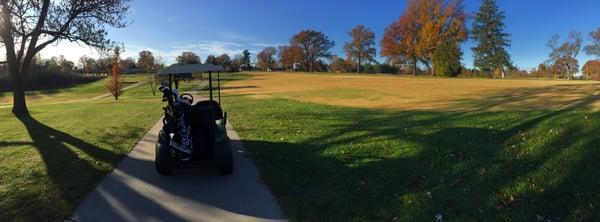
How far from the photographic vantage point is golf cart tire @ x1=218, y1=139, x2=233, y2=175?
19.0ft

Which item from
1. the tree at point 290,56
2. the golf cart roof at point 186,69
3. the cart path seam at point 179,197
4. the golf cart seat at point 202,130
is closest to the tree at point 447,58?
the tree at point 290,56

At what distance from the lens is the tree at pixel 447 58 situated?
59.3 m

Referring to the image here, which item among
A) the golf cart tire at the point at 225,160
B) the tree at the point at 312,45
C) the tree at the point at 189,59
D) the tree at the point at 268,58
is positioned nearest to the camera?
the golf cart tire at the point at 225,160

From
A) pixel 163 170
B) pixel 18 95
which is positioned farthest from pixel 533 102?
pixel 18 95

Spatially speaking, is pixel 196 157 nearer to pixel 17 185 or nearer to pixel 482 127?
pixel 17 185

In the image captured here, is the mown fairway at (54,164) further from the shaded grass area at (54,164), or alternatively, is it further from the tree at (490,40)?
the tree at (490,40)

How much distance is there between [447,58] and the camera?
5962 centimetres

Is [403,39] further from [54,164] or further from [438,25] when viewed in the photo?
[54,164]

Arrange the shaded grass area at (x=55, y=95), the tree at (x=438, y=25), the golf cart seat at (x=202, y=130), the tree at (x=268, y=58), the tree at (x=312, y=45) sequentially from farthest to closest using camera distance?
the tree at (x=268, y=58)
the tree at (x=312, y=45)
the tree at (x=438, y=25)
the shaded grass area at (x=55, y=95)
the golf cart seat at (x=202, y=130)

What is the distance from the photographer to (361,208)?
174 inches

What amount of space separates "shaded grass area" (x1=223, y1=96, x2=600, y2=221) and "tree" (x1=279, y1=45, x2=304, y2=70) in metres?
96.3

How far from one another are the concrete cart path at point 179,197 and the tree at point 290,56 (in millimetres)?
99829

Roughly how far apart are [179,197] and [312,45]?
103 m

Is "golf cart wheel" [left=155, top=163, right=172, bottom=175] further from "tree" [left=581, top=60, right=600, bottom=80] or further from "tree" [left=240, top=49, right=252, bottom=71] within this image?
"tree" [left=240, top=49, right=252, bottom=71]
